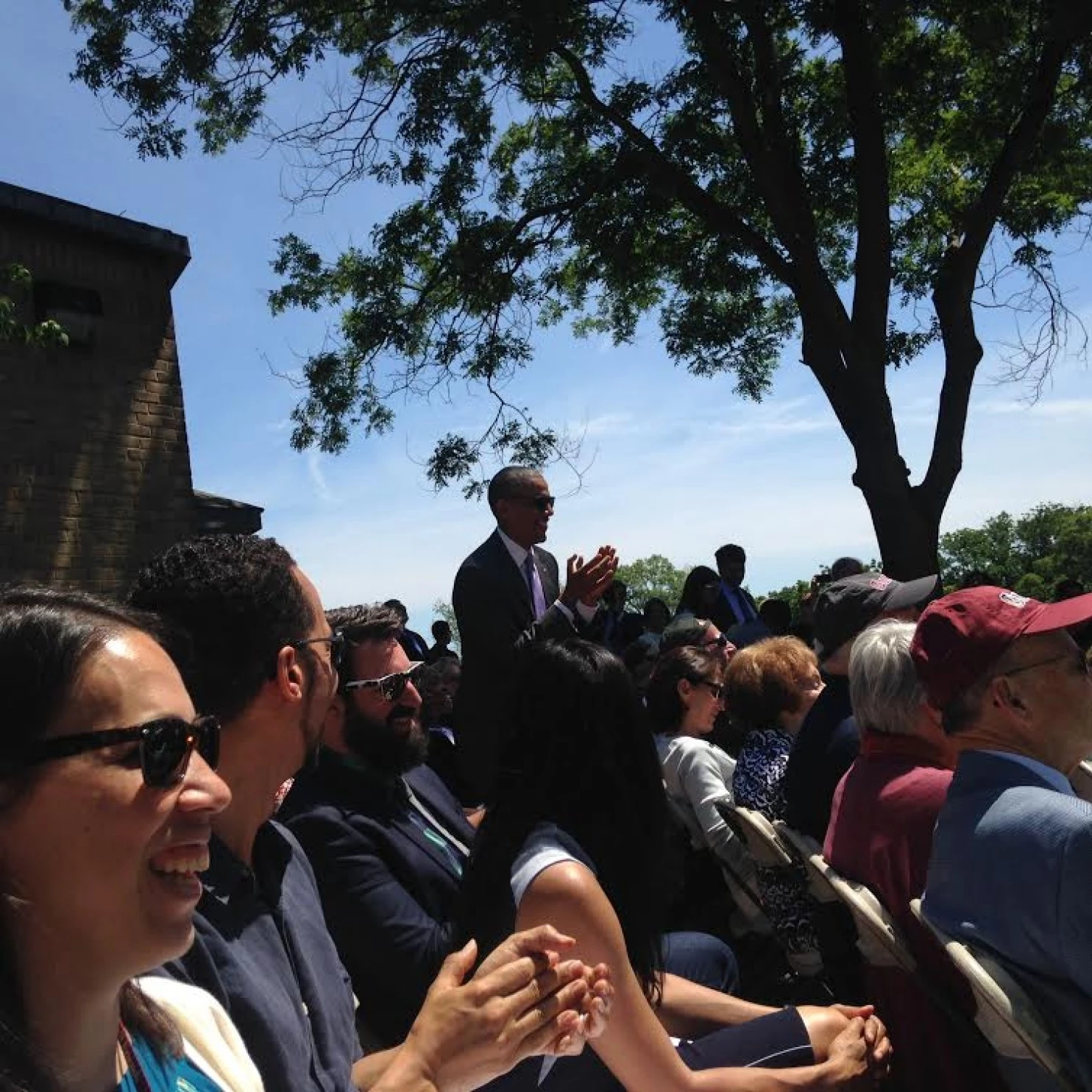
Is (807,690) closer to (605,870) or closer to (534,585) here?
(534,585)

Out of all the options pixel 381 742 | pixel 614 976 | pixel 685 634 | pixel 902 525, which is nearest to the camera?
pixel 614 976

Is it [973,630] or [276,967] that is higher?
[973,630]

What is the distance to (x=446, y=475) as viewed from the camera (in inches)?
398

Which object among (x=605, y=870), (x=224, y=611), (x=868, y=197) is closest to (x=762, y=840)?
(x=605, y=870)

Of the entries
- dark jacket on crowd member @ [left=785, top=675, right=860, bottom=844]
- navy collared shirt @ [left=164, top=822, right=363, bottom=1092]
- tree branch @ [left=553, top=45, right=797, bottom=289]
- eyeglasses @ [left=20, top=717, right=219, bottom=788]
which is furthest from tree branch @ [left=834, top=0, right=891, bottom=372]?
eyeglasses @ [left=20, top=717, right=219, bottom=788]

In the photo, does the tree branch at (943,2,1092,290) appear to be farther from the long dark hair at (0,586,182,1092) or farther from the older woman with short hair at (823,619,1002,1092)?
the long dark hair at (0,586,182,1092)

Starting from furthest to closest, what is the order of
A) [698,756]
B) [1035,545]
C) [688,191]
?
[1035,545] → [688,191] → [698,756]

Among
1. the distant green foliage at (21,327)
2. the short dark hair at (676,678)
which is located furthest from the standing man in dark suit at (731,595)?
the distant green foliage at (21,327)

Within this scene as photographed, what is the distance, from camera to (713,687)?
464 centimetres

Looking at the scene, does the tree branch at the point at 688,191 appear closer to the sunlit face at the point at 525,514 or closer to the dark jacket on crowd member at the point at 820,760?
the sunlit face at the point at 525,514

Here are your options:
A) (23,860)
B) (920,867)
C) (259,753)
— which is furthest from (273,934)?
(920,867)

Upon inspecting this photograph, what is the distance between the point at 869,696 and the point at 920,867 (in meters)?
0.48

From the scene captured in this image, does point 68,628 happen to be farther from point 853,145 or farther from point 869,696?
point 853,145

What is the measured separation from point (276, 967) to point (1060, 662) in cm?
178
